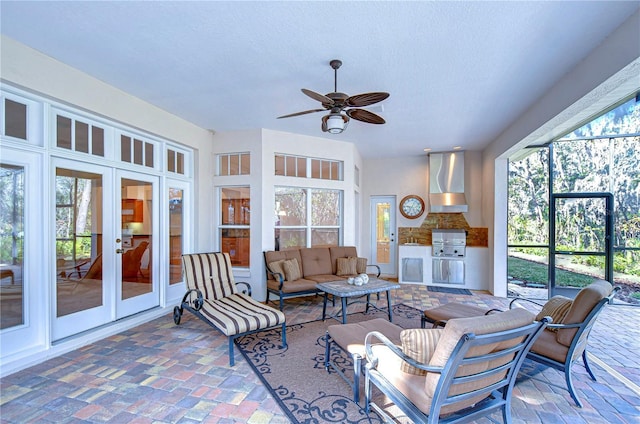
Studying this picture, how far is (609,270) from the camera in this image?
488cm

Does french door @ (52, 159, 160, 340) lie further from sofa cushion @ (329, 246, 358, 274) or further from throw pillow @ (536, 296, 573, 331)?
throw pillow @ (536, 296, 573, 331)

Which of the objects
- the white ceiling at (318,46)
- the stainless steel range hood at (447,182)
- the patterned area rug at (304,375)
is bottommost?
the patterned area rug at (304,375)

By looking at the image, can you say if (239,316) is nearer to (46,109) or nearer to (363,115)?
Result: (363,115)

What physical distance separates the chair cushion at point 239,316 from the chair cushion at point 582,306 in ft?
8.28

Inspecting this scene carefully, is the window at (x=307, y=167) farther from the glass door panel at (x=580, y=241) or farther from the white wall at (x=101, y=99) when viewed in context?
the glass door panel at (x=580, y=241)

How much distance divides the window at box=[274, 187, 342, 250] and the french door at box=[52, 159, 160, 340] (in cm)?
203

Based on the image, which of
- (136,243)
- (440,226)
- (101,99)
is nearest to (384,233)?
(440,226)

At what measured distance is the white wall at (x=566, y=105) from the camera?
228 centimetres

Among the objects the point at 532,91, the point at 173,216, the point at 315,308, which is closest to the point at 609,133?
the point at 532,91

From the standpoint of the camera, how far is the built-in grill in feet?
20.5

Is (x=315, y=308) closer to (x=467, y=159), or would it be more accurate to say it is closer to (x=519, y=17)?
(x=519, y=17)

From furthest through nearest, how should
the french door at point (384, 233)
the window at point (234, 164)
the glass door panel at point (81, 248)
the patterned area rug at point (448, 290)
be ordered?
the french door at point (384, 233), the patterned area rug at point (448, 290), the window at point (234, 164), the glass door panel at point (81, 248)

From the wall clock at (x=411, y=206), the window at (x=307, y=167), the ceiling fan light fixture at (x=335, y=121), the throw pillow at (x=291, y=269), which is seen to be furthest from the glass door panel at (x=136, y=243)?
the wall clock at (x=411, y=206)

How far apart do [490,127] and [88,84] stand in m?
5.66
